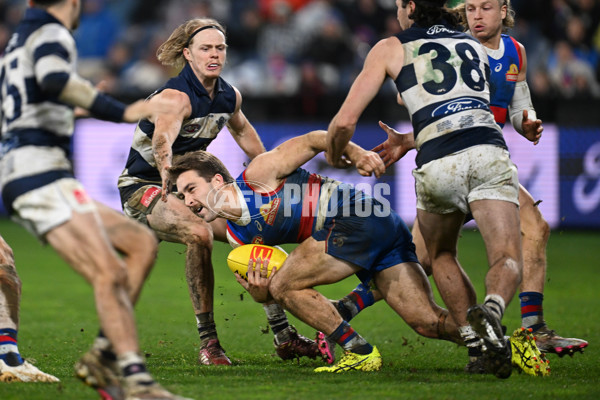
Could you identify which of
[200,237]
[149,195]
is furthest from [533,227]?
[149,195]

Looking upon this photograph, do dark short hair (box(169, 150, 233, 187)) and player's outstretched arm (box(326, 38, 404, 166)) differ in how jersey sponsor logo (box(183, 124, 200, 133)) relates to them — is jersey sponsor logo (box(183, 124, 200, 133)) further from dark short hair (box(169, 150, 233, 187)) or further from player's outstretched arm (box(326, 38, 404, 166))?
player's outstretched arm (box(326, 38, 404, 166))

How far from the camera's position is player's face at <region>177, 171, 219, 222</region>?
18.6 feet

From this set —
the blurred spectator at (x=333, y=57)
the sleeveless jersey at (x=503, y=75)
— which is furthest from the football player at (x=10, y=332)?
the blurred spectator at (x=333, y=57)

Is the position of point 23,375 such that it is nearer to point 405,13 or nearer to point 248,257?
point 248,257

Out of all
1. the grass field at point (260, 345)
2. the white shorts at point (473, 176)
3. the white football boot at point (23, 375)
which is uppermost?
the white shorts at point (473, 176)

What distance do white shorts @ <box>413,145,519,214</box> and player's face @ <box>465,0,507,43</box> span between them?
1.53m

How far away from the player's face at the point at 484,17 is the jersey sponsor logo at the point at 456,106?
132 centimetres

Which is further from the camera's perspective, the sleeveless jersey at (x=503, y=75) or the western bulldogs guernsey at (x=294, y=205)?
the sleeveless jersey at (x=503, y=75)

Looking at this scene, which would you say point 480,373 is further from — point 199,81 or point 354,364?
point 199,81

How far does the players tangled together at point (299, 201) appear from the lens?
407 cm

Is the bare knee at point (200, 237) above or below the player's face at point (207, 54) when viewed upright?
below

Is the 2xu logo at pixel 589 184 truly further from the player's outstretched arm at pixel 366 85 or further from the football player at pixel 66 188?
the football player at pixel 66 188

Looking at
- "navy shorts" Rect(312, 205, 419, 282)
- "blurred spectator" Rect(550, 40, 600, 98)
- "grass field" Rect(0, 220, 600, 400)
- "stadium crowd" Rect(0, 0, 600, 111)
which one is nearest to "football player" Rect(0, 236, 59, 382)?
"grass field" Rect(0, 220, 600, 400)

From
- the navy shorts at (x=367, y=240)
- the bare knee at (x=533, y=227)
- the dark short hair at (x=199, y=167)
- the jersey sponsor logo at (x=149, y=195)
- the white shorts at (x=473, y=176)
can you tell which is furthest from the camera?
the jersey sponsor logo at (x=149, y=195)
